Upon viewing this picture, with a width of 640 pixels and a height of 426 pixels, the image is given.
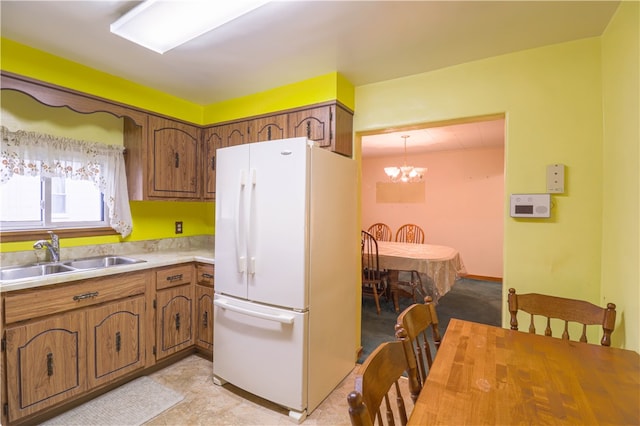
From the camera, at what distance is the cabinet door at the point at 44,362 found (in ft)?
4.99

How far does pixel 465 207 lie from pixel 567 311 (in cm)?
405

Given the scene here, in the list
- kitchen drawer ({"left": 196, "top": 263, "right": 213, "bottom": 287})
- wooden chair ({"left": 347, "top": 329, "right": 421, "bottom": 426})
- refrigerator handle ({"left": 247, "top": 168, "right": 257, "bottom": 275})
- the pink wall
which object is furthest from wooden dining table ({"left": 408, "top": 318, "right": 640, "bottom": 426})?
the pink wall

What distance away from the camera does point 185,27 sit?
5.07 ft

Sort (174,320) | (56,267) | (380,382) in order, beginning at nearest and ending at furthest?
1. (380,382)
2. (56,267)
3. (174,320)

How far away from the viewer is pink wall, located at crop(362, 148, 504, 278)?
4953 millimetres

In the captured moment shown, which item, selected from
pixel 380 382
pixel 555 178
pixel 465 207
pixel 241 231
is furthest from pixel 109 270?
pixel 465 207

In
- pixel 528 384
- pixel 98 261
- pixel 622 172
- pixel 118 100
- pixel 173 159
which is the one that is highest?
pixel 118 100

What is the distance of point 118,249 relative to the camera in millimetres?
2467

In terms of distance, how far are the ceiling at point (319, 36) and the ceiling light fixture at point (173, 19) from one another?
0.08 meters

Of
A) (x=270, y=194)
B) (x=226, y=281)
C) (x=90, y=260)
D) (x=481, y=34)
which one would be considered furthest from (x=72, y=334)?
(x=481, y=34)

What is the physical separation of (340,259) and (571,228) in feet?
4.58

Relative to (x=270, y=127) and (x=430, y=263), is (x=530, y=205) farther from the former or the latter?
(x=270, y=127)

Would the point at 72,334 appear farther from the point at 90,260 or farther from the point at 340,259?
the point at 340,259

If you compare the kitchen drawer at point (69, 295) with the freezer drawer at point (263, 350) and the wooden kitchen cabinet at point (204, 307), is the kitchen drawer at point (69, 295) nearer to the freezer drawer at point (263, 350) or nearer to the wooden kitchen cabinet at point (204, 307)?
the wooden kitchen cabinet at point (204, 307)
